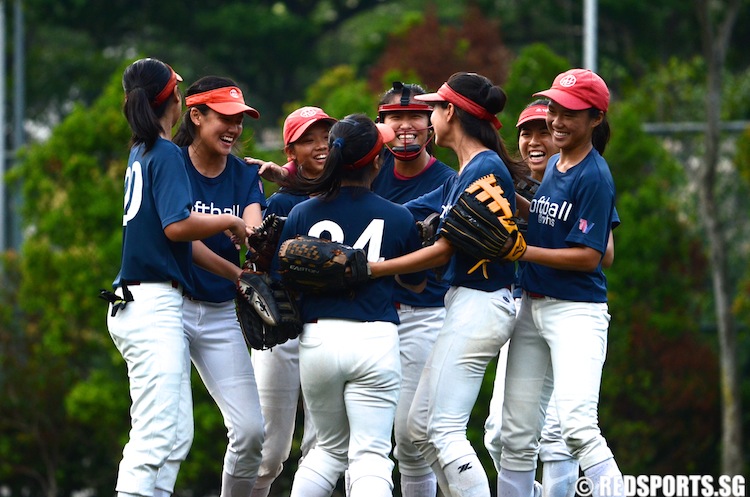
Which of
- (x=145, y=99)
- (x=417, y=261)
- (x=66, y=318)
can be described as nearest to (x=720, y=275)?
(x=66, y=318)

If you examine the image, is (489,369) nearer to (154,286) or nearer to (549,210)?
(549,210)

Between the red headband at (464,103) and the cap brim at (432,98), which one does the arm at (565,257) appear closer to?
the red headband at (464,103)

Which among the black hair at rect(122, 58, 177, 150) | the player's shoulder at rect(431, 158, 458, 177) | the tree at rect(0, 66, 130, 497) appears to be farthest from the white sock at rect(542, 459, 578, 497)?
the tree at rect(0, 66, 130, 497)

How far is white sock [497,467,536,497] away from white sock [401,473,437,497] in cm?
44

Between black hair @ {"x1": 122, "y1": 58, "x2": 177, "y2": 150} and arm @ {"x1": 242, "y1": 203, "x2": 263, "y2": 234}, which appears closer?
black hair @ {"x1": 122, "y1": 58, "x2": 177, "y2": 150}

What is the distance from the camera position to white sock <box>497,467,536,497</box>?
5988 mm

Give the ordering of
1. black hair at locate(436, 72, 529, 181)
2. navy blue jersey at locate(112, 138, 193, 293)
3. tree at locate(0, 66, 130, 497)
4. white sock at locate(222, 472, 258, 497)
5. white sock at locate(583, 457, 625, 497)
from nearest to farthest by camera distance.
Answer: navy blue jersey at locate(112, 138, 193, 293) < white sock at locate(583, 457, 625, 497) < black hair at locate(436, 72, 529, 181) < white sock at locate(222, 472, 258, 497) < tree at locate(0, 66, 130, 497)

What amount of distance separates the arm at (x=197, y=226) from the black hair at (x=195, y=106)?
0.72 metres

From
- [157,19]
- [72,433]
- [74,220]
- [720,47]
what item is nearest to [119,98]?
[74,220]

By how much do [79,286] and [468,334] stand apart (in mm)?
10427

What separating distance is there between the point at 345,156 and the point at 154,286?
1.05 m

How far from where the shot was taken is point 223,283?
6.09 metres

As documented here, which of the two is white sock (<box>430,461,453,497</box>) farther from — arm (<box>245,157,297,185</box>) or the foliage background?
the foliage background

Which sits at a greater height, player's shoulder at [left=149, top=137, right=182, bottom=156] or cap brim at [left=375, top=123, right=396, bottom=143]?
cap brim at [left=375, top=123, right=396, bottom=143]
